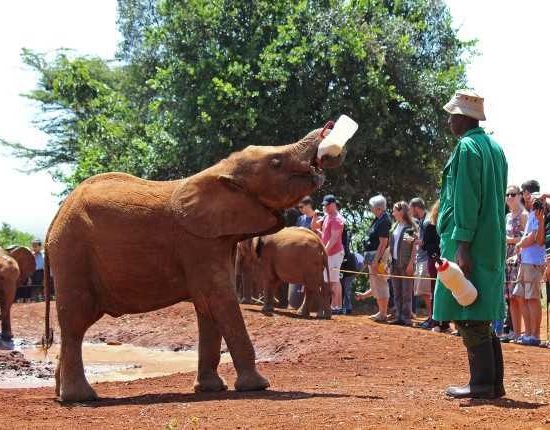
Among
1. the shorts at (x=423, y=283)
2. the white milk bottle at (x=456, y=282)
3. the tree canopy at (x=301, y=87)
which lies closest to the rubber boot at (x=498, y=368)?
the white milk bottle at (x=456, y=282)

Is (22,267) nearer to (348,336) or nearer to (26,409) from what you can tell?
(348,336)

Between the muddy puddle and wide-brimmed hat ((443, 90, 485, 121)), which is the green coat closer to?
wide-brimmed hat ((443, 90, 485, 121))

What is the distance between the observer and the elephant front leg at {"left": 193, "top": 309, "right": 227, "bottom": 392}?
31.6ft

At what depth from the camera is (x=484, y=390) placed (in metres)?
7.86

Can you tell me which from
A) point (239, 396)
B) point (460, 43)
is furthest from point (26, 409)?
point (460, 43)

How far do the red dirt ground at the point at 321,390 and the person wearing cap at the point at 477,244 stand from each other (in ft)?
1.07

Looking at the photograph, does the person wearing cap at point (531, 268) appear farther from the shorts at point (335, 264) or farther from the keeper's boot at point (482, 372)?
the keeper's boot at point (482, 372)

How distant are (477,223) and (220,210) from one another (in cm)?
252

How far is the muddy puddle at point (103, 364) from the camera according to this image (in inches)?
492

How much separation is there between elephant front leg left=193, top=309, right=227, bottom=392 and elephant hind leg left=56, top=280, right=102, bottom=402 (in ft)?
3.21

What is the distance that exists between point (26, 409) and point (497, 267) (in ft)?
12.9

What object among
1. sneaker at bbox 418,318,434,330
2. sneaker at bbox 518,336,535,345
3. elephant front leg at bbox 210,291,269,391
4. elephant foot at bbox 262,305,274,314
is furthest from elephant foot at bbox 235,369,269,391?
elephant foot at bbox 262,305,274,314

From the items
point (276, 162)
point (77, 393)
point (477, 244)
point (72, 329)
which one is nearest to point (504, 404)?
point (477, 244)

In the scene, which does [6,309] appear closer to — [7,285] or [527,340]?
[7,285]
